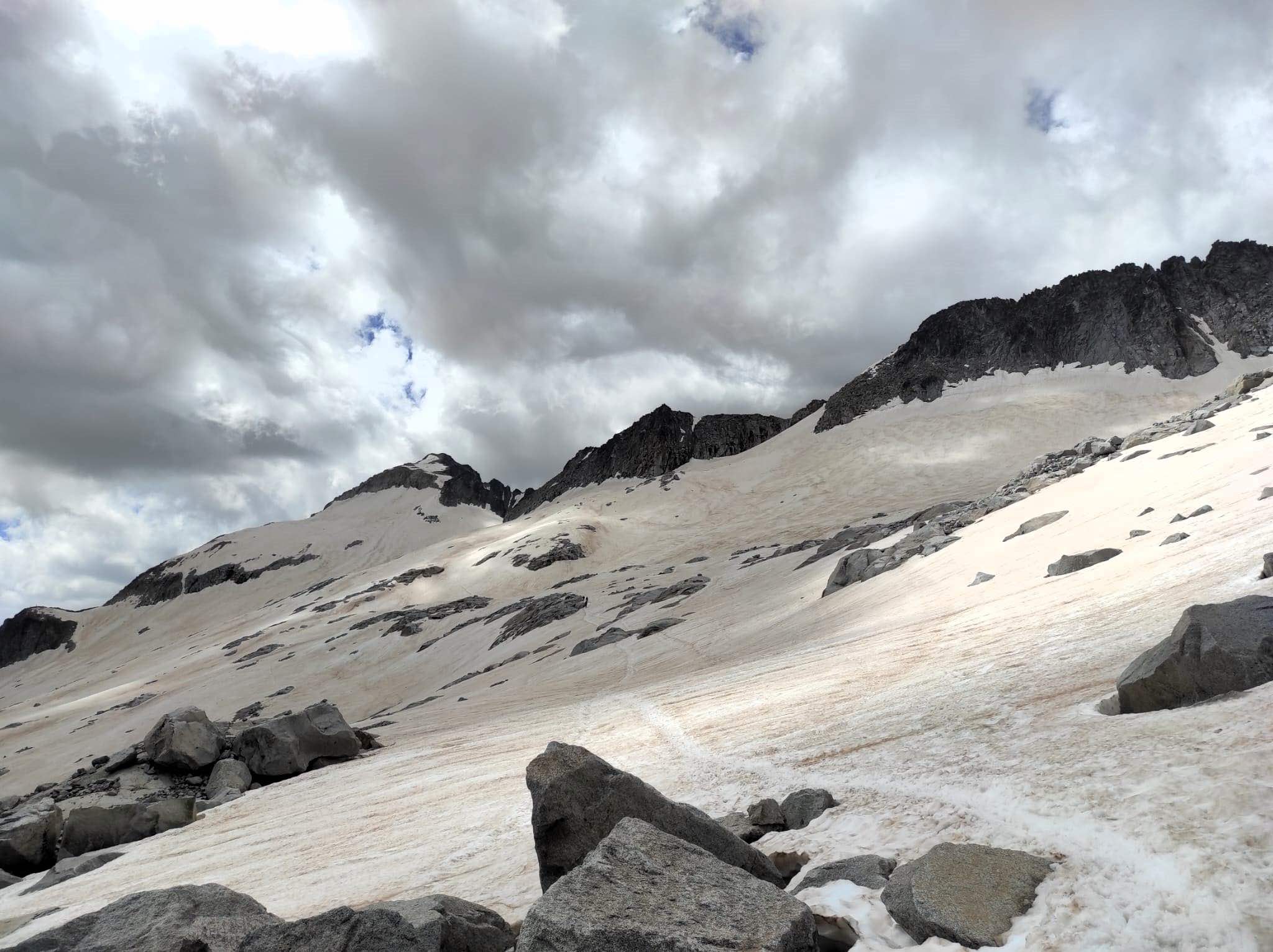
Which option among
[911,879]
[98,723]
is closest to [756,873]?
[911,879]

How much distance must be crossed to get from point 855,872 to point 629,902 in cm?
182

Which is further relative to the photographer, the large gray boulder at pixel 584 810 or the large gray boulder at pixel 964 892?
the large gray boulder at pixel 584 810

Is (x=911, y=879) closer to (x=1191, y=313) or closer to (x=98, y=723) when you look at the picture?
(x=98, y=723)

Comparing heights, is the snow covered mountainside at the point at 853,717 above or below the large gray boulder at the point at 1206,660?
below

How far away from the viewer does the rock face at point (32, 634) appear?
488 ft

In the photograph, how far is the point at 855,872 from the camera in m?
4.82

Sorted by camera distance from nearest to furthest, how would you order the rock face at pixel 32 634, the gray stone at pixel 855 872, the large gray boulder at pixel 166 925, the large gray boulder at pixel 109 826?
the gray stone at pixel 855 872
the large gray boulder at pixel 166 925
the large gray boulder at pixel 109 826
the rock face at pixel 32 634

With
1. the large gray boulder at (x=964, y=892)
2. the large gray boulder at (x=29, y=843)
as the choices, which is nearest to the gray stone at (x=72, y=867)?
the large gray boulder at (x=29, y=843)

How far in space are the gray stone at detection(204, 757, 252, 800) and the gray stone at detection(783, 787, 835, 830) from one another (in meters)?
17.3

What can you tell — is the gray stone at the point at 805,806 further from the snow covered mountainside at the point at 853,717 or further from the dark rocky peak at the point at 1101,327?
the dark rocky peak at the point at 1101,327

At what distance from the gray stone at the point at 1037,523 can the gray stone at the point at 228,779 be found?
2291 centimetres

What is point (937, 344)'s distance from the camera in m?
110

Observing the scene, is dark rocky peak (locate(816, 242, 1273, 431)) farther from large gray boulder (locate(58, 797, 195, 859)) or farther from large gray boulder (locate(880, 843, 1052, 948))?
large gray boulder (locate(880, 843, 1052, 948))

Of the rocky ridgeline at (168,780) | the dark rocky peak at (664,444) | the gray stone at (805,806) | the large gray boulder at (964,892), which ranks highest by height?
the dark rocky peak at (664,444)
